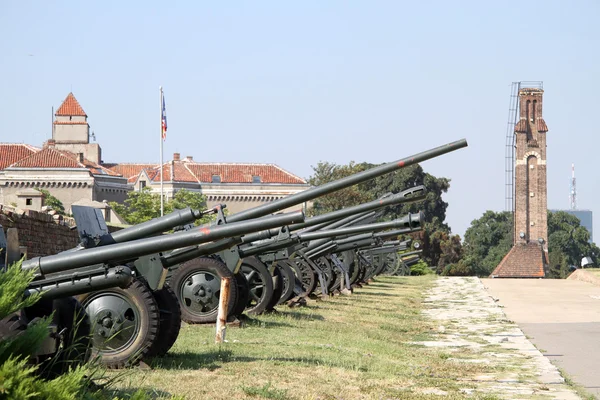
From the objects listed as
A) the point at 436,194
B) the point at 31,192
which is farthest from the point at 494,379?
the point at 436,194

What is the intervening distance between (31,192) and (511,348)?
1189 cm

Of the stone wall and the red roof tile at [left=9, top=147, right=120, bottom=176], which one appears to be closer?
the stone wall

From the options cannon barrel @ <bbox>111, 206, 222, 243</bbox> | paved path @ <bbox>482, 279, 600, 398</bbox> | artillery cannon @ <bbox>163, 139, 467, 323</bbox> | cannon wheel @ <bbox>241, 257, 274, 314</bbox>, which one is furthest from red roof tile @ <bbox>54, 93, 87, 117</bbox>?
cannon barrel @ <bbox>111, 206, 222, 243</bbox>

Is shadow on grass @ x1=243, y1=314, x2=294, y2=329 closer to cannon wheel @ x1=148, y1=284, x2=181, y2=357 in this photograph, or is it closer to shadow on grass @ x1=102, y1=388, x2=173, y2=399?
cannon wheel @ x1=148, y1=284, x2=181, y2=357

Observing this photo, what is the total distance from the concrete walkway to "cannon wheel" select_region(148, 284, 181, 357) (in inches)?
108

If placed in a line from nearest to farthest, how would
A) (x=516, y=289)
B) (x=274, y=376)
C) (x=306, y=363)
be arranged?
(x=274, y=376)
(x=306, y=363)
(x=516, y=289)

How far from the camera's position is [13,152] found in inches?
4353

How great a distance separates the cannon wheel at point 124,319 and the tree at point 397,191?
61057 millimetres

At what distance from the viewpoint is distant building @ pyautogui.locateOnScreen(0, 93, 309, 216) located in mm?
104500

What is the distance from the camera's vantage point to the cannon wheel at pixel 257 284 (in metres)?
17.9

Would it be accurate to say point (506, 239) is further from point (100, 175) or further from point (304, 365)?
point (304, 365)

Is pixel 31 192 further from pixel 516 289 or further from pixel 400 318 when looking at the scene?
pixel 516 289

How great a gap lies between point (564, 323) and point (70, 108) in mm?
105955

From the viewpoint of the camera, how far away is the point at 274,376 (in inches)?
403
